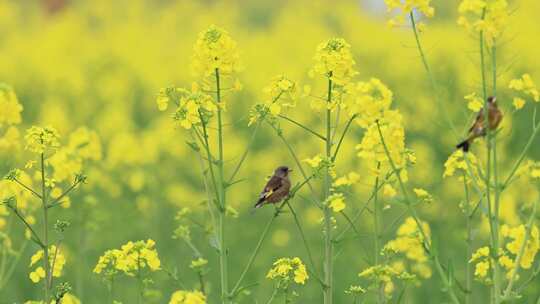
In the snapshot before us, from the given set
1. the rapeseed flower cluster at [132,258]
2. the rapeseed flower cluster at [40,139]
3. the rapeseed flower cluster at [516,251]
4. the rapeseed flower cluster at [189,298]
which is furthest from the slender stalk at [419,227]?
the rapeseed flower cluster at [40,139]

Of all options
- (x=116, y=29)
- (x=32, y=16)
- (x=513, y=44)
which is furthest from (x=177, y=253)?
(x=32, y=16)

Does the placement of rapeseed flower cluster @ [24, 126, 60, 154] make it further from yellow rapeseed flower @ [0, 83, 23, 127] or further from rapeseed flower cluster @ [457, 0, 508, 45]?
rapeseed flower cluster @ [457, 0, 508, 45]

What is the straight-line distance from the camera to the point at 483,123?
3787 mm

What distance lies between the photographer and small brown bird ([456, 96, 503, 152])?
3.75 metres

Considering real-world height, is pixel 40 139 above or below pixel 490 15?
below

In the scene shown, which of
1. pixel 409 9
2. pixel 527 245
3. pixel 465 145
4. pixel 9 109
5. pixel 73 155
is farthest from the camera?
pixel 73 155

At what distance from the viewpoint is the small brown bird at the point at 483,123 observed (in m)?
3.75

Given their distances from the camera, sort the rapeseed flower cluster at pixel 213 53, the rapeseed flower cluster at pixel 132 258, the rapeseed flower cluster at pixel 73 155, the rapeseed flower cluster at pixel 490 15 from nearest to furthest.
Result: the rapeseed flower cluster at pixel 490 15 → the rapeseed flower cluster at pixel 132 258 → the rapeseed flower cluster at pixel 213 53 → the rapeseed flower cluster at pixel 73 155

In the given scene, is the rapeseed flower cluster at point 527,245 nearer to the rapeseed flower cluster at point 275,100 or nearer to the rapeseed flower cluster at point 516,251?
the rapeseed flower cluster at point 516,251

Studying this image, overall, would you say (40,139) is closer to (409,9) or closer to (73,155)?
(409,9)

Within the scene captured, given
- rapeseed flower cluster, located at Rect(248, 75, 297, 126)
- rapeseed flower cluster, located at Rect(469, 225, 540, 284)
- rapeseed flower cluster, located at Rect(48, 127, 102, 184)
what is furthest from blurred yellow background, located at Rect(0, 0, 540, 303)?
rapeseed flower cluster, located at Rect(469, 225, 540, 284)

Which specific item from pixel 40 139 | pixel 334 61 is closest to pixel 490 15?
pixel 334 61

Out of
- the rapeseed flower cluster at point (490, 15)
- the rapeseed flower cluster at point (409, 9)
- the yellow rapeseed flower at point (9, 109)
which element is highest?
the yellow rapeseed flower at point (9, 109)

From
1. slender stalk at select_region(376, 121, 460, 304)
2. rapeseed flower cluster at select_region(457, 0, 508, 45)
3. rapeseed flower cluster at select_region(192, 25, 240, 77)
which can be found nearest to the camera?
slender stalk at select_region(376, 121, 460, 304)
